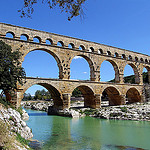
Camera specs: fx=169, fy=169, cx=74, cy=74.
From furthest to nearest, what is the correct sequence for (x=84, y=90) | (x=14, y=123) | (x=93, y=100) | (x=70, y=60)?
(x=84, y=90) → (x=93, y=100) → (x=70, y=60) → (x=14, y=123)

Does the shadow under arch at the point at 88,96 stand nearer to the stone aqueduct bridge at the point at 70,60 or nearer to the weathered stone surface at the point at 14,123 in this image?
the stone aqueduct bridge at the point at 70,60

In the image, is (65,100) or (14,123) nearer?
(14,123)

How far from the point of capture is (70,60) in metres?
22.4

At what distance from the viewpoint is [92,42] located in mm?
24906

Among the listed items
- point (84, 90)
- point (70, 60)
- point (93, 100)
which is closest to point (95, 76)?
point (84, 90)

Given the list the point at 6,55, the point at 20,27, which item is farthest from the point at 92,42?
the point at 6,55

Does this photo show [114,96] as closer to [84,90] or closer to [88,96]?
[88,96]

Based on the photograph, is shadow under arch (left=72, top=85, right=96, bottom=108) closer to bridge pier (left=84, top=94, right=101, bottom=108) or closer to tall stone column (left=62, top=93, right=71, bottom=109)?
bridge pier (left=84, top=94, right=101, bottom=108)

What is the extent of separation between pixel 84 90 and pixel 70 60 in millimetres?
4978

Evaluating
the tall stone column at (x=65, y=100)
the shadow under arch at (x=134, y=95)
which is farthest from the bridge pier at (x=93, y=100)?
the shadow under arch at (x=134, y=95)

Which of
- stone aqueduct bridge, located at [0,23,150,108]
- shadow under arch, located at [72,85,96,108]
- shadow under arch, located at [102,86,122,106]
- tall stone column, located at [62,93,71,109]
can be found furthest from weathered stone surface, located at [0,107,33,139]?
shadow under arch, located at [102,86,122,106]

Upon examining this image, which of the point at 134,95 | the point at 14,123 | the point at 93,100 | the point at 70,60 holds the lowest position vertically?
the point at 14,123

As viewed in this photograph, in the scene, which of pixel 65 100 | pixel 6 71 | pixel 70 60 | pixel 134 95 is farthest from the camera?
pixel 134 95

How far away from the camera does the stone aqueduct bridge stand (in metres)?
19.3
